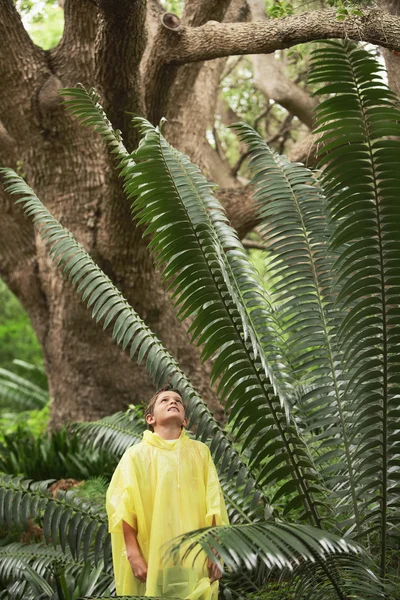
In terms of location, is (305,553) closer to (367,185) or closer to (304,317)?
(367,185)

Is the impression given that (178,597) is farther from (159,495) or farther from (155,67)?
(155,67)

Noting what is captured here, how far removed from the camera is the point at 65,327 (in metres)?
7.85

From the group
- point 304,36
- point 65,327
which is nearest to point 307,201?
point 304,36

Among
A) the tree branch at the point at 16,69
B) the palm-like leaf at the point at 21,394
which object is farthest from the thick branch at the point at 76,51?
the palm-like leaf at the point at 21,394

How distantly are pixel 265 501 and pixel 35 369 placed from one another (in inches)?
470

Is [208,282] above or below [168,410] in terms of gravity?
above

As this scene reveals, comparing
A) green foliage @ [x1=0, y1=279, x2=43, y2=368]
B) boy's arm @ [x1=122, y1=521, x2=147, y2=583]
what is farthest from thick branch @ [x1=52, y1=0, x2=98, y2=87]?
green foliage @ [x1=0, y1=279, x2=43, y2=368]

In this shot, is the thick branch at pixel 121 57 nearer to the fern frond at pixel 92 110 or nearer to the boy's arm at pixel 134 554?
the fern frond at pixel 92 110

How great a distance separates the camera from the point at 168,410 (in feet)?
11.7

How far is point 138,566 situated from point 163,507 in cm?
27

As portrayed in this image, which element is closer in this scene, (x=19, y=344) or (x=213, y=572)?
(x=213, y=572)

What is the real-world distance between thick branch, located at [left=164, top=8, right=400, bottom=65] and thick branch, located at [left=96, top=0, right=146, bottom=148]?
67cm

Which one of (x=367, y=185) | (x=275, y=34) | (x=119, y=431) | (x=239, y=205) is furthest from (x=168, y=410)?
(x=239, y=205)

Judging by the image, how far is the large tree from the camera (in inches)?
241
